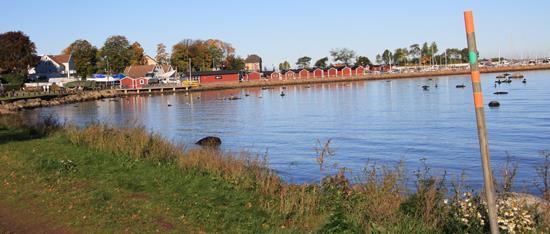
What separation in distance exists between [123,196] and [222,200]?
2.28m

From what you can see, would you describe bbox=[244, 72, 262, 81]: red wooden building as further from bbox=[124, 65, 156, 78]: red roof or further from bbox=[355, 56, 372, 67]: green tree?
bbox=[355, 56, 372, 67]: green tree

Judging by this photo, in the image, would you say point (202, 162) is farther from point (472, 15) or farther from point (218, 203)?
point (472, 15)

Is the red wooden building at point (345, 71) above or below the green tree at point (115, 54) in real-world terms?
below

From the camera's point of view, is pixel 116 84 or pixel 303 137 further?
pixel 116 84

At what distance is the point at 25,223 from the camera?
10.2 metres

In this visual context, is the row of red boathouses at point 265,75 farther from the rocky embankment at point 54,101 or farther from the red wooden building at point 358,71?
the rocky embankment at point 54,101

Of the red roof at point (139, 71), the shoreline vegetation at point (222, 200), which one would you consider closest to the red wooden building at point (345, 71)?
the red roof at point (139, 71)

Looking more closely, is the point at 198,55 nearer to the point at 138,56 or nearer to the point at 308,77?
the point at 138,56

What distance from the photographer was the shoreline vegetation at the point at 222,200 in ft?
28.6

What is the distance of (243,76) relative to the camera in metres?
158

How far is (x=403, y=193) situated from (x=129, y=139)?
11.5 meters

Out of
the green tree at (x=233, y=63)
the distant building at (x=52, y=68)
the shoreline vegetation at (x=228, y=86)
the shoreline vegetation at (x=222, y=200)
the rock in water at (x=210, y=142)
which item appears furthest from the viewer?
the green tree at (x=233, y=63)

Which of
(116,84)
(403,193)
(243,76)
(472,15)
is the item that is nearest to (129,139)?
(403,193)

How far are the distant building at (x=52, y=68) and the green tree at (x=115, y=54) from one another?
32.2ft
